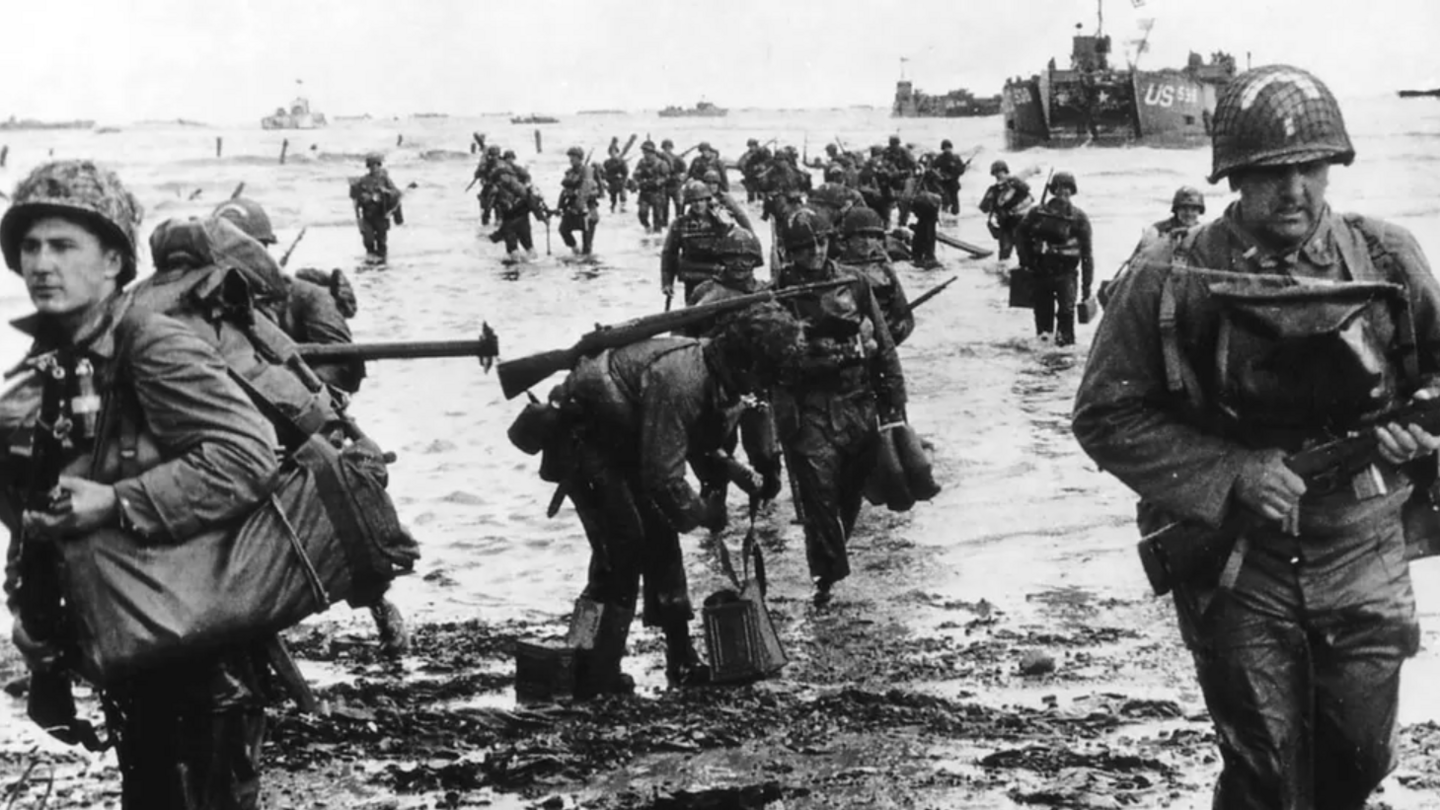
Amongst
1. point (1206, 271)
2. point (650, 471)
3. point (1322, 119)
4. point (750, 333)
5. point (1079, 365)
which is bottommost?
point (1079, 365)

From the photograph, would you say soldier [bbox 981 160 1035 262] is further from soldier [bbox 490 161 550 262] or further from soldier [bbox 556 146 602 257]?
soldier [bbox 490 161 550 262]

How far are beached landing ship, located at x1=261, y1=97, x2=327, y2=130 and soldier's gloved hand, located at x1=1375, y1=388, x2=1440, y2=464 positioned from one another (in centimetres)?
9801

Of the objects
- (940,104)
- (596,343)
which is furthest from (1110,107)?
(596,343)

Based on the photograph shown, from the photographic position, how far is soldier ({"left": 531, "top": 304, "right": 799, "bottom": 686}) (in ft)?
20.6

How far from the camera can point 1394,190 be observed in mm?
39406

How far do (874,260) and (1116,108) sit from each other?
46.9 m

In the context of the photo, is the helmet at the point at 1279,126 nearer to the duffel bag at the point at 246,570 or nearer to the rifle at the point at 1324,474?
the rifle at the point at 1324,474

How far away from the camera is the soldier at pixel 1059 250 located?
1678 cm

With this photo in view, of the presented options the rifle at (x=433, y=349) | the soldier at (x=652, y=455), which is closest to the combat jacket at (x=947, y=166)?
the soldier at (x=652, y=455)

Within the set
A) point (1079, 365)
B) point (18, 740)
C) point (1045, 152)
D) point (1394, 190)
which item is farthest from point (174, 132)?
point (18, 740)

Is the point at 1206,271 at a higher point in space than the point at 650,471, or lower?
higher

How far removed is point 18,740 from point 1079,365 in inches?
470

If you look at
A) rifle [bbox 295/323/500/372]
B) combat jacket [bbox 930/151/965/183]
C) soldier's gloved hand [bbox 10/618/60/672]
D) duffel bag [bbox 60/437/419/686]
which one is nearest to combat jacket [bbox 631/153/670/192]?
combat jacket [bbox 930/151/965/183]

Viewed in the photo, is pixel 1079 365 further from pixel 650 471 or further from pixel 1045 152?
pixel 1045 152
